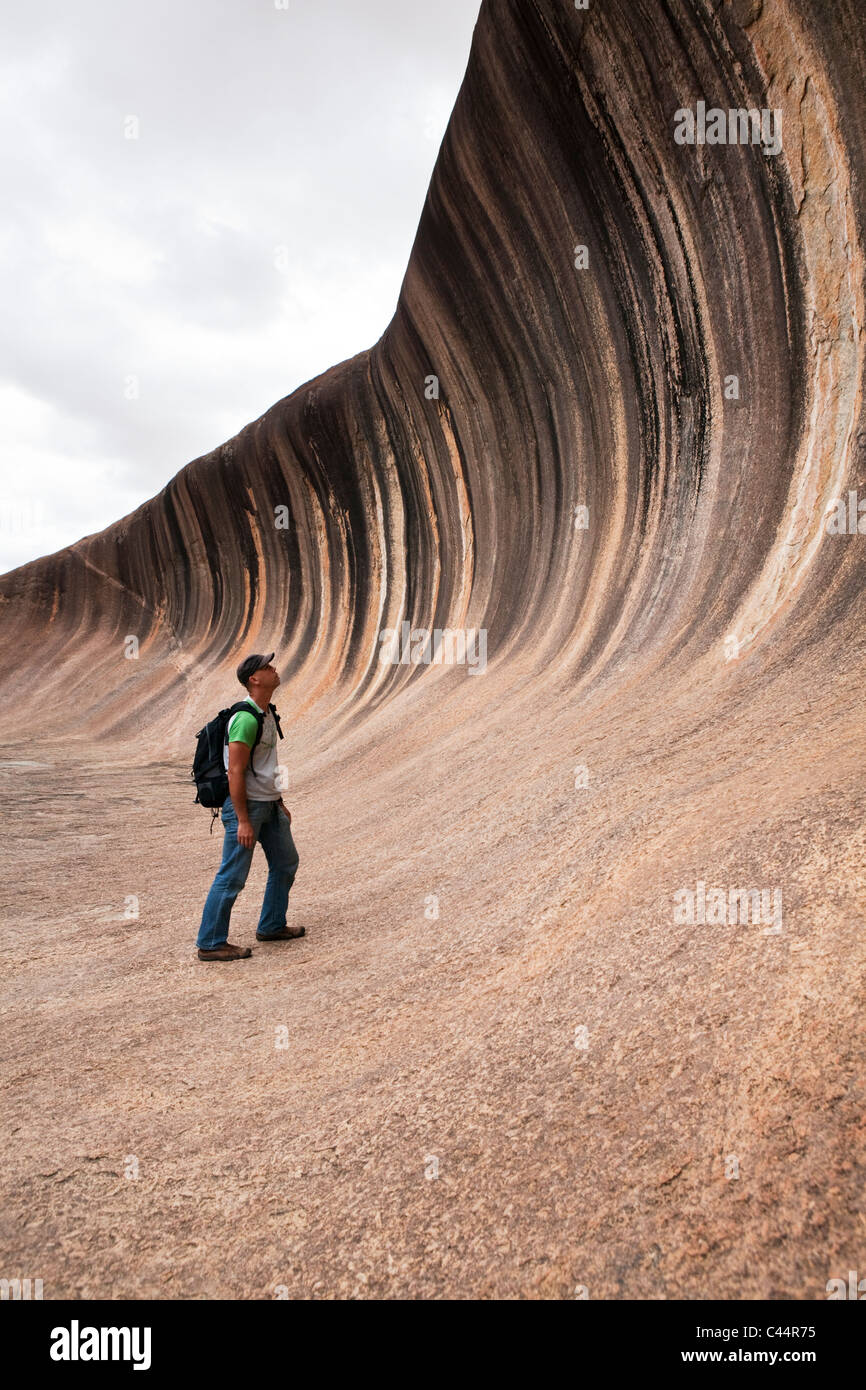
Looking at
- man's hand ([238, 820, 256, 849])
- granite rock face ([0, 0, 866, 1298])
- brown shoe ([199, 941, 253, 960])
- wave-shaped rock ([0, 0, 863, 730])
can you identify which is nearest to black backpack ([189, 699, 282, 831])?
man's hand ([238, 820, 256, 849])

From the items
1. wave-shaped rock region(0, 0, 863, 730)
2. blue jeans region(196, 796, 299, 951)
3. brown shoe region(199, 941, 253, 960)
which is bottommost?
brown shoe region(199, 941, 253, 960)

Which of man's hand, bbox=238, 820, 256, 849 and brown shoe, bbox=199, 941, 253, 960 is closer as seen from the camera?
man's hand, bbox=238, 820, 256, 849

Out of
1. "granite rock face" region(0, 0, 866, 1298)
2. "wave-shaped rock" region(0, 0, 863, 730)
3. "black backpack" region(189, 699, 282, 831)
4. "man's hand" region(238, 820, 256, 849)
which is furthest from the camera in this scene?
"wave-shaped rock" region(0, 0, 863, 730)

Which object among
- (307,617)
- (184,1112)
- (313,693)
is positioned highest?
(307,617)

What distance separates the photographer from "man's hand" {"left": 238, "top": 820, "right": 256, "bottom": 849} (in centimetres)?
353

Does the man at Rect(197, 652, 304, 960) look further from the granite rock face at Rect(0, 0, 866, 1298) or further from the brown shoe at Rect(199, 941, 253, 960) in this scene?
the granite rock face at Rect(0, 0, 866, 1298)

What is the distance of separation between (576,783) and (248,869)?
1.88m

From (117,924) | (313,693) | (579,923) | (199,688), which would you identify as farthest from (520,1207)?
(199,688)

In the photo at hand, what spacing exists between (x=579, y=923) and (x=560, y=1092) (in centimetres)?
103

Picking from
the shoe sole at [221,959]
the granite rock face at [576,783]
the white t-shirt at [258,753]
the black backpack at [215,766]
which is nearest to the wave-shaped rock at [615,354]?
the granite rock face at [576,783]

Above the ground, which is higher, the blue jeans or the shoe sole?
the blue jeans

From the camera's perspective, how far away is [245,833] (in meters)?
3.53

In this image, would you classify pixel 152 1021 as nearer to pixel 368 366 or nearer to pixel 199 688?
pixel 368 366

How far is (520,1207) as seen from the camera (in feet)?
6.15
